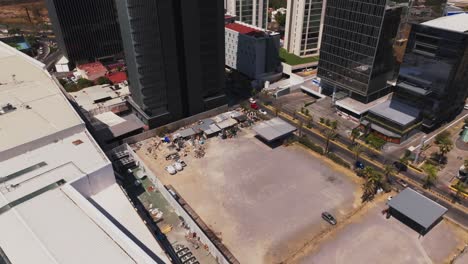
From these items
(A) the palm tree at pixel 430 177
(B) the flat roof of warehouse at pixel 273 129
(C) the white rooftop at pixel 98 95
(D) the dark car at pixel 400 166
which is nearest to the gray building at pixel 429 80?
(D) the dark car at pixel 400 166

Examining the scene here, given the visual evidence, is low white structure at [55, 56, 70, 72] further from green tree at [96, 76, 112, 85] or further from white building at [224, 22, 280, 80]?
white building at [224, 22, 280, 80]

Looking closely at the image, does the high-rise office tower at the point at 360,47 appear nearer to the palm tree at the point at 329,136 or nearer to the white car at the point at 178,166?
the palm tree at the point at 329,136

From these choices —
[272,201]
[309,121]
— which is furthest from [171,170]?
[309,121]

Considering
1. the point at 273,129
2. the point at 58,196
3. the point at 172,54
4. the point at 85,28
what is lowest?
the point at 273,129

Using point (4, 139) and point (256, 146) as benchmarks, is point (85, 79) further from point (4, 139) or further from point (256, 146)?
point (256, 146)

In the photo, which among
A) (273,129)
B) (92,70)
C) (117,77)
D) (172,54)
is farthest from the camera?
(92,70)

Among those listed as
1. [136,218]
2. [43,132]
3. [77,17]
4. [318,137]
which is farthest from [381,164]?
[77,17]

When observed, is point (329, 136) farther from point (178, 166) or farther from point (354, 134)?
point (178, 166)
